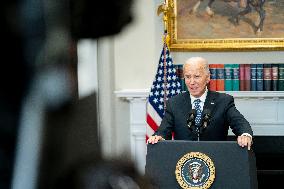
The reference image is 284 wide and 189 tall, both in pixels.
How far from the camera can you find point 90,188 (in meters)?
0.25

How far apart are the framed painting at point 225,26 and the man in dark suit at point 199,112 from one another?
6.51 ft

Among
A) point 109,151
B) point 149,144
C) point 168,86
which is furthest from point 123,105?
point 109,151

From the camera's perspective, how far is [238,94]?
211 inches

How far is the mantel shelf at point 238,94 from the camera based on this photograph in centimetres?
537

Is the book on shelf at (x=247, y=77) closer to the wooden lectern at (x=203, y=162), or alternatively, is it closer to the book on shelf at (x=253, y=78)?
the book on shelf at (x=253, y=78)

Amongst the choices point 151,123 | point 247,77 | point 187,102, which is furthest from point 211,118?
point 247,77

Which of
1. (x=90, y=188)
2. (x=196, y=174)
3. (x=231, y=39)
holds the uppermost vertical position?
(x=231, y=39)

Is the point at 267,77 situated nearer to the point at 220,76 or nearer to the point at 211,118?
the point at 220,76

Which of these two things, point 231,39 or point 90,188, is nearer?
point 90,188

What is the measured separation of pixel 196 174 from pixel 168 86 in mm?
2119

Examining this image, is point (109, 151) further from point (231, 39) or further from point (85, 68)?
point (231, 39)

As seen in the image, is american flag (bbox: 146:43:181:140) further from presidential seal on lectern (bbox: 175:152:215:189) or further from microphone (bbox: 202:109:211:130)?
presidential seal on lectern (bbox: 175:152:215:189)

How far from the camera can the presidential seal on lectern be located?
283 cm

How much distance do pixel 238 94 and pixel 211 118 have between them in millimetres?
2128
